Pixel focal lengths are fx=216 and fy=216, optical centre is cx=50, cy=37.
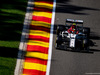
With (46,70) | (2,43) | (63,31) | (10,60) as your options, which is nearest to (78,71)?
(46,70)

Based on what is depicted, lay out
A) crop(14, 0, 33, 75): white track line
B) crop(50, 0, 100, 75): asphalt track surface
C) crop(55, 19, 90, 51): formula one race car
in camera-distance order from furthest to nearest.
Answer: crop(55, 19, 90, 51): formula one race car, crop(50, 0, 100, 75): asphalt track surface, crop(14, 0, 33, 75): white track line

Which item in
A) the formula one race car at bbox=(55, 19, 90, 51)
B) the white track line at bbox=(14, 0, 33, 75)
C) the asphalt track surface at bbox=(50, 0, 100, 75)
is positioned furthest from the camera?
the formula one race car at bbox=(55, 19, 90, 51)

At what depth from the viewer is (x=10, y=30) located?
→ 1534 centimetres

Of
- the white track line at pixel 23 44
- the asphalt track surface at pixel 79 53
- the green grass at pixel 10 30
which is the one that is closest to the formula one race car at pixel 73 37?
the asphalt track surface at pixel 79 53

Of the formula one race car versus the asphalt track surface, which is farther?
the formula one race car

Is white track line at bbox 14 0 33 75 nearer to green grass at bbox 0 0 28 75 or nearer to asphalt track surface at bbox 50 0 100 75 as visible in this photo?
green grass at bbox 0 0 28 75

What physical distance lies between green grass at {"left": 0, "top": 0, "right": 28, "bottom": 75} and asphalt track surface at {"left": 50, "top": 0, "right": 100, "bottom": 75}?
2.56m

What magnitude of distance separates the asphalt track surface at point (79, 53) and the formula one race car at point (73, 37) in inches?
16.5

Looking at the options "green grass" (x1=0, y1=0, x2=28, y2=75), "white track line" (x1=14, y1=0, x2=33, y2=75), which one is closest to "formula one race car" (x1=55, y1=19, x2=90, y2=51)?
"white track line" (x1=14, y1=0, x2=33, y2=75)

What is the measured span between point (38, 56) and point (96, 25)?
224 inches

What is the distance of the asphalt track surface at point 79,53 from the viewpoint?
1350 cm

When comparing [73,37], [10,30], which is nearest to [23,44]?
[10,30]

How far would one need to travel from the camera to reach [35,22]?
53.9 feet

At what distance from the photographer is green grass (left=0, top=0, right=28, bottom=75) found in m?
13.0
